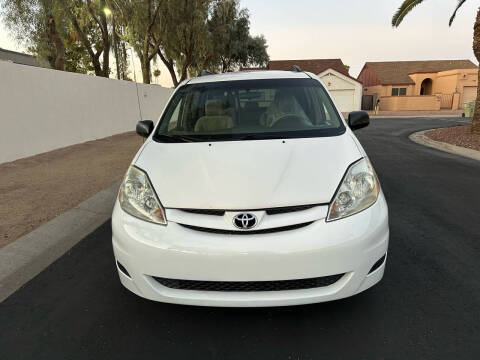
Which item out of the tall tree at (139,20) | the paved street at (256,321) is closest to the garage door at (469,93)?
the tall tree at (139,20)

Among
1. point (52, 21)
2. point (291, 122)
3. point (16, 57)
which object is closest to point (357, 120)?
point (291, 122)

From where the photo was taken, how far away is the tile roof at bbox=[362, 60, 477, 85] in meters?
39.1

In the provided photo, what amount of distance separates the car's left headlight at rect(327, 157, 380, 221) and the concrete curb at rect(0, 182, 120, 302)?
267 centimetres

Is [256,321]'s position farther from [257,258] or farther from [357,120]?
[357,120]

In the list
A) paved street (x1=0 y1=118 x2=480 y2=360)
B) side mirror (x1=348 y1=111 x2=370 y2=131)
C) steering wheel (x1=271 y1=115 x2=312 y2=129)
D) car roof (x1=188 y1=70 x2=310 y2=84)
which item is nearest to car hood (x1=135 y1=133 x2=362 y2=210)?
steering wheel (x1=271 y1=115 x2=312 y2=129)

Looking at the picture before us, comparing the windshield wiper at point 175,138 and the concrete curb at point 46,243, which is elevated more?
the windshield wiper at point 175,138

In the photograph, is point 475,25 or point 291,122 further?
point 475,25

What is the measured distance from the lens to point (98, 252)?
3.35m

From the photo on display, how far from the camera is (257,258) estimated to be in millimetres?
1869

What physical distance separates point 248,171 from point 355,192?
2.34 ft

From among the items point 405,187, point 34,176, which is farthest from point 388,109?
point 34,176

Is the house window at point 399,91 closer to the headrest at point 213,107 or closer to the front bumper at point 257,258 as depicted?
the headrest at point 213,107

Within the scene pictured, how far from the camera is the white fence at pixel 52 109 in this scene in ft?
25.5

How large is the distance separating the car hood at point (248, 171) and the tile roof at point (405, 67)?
41076mm
